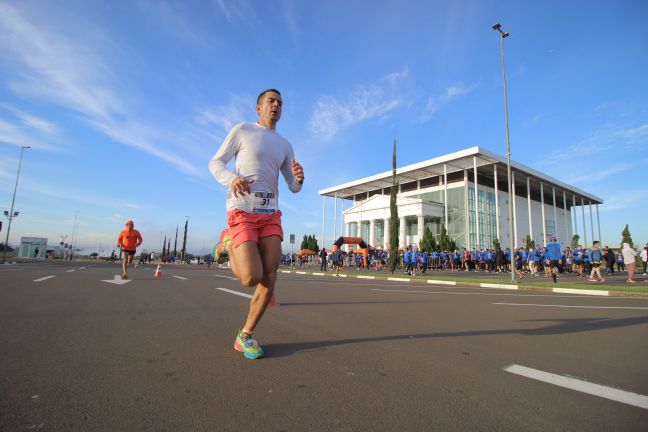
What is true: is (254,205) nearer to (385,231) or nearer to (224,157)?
(224,157)

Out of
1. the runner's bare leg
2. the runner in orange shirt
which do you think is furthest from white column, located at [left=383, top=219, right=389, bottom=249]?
the runner's bare leg

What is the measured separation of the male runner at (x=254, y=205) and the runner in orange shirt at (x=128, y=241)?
9694mm

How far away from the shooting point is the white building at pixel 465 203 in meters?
51.0

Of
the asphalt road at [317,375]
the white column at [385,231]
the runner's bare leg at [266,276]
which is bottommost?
the asphalt road at [317,375]

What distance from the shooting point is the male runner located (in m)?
3.00

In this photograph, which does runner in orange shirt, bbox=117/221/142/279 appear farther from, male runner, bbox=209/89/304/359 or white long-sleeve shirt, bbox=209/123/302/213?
white long-sleeve shirt, bbox=209/123/302/213

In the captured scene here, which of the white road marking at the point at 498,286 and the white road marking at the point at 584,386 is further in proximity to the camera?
the white road marking at the point at 498,286

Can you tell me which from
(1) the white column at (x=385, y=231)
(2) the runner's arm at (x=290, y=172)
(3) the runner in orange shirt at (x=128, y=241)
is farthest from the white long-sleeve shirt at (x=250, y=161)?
(1) the white column at (x=385, y=231)

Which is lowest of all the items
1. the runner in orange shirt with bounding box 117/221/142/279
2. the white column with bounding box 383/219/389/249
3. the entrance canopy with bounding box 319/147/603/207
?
the runner in orange shirt with bounding box 117/221/142/279

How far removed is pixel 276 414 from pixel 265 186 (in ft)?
6.36

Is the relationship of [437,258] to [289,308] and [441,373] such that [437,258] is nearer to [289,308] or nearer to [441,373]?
[289,308]

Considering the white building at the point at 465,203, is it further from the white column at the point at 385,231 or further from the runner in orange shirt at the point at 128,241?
the runner in orange shirt at the point at 128,241

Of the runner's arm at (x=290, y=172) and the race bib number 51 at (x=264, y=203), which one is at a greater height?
the runner's arm at (x=290, y=172)

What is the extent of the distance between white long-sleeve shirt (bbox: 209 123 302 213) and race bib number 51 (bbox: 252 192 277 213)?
0.03 ft
